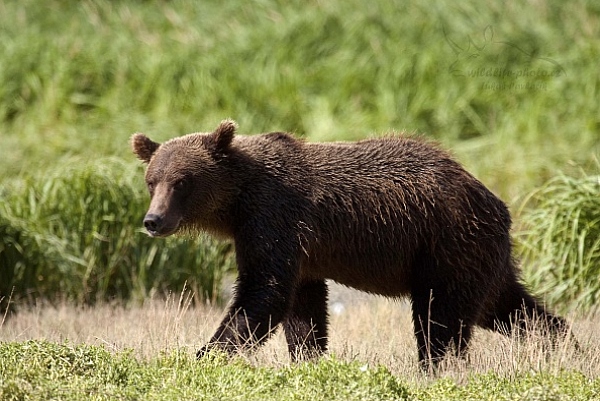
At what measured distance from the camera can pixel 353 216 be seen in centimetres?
802

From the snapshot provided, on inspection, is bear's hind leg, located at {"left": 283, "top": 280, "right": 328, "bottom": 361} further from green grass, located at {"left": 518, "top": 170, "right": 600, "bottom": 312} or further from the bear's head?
green grass, located at {"left": 518, "top": 170, "right": 600, "bottom": 312}

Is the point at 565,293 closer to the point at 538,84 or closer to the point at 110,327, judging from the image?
the point at 110,327

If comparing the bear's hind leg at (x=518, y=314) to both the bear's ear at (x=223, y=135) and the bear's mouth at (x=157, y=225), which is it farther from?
the bear's mouth at (x=157, y=225)

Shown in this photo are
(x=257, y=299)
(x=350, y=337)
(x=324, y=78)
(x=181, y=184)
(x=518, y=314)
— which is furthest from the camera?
(x=324, y=78)

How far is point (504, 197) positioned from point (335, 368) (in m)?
6.58

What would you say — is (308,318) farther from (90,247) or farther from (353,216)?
(90,247)

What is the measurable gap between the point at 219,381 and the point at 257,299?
1.14 meters

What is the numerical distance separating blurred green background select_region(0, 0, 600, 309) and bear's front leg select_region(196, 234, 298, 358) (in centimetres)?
352

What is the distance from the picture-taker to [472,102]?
1525 cm

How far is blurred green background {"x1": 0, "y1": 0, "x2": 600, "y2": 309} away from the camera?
1116 centimetres

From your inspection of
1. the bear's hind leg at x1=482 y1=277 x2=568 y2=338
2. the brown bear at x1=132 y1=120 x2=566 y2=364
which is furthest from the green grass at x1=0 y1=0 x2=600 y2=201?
the brown bear at x1=132 y1=120 x2=566 y2=364

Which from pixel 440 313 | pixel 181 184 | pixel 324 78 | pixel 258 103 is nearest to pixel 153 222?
pixel 181 184

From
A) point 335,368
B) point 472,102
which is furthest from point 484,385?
point 472,102

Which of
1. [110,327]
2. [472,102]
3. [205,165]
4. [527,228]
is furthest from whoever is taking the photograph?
[472,102]
